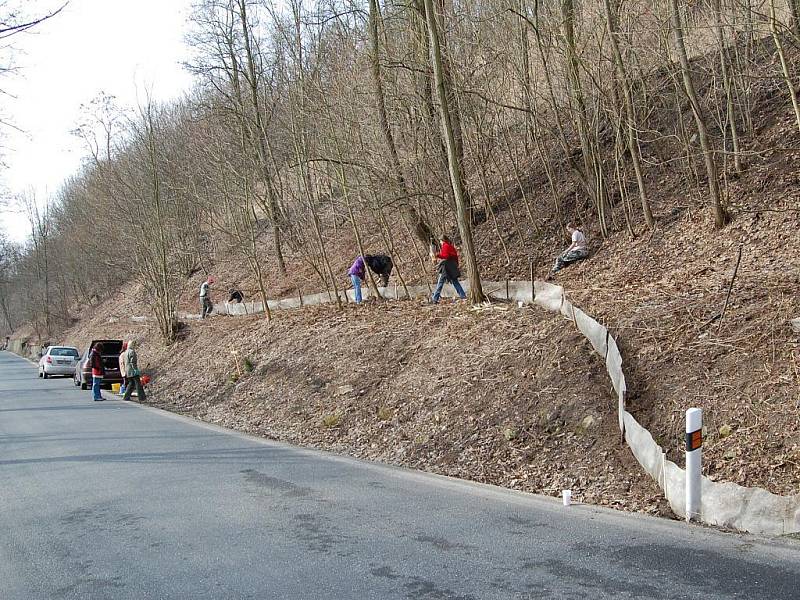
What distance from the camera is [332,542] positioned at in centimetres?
634

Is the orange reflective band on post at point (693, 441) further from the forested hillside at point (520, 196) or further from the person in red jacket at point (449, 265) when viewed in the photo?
the person in red jacket at point (449, 265)

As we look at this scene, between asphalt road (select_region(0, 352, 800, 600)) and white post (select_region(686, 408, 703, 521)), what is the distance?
0.25 meters

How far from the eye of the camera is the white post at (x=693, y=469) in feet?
22.3

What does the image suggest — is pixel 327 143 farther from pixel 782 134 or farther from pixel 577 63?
pixel 782 134

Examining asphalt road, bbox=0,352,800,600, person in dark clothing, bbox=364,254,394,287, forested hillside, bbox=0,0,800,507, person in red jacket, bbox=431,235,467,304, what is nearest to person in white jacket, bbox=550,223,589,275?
forested hillside, bbox=0,0,800,507

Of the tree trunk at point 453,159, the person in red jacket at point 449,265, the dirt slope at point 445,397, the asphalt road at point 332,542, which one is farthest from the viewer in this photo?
the person in red jacket at point 449,265

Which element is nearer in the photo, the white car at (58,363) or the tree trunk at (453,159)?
the tree trunk at (453,159)

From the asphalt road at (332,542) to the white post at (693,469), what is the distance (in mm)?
253

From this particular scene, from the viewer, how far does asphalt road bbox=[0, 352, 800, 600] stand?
521 cm

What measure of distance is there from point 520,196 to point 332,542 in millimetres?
17581

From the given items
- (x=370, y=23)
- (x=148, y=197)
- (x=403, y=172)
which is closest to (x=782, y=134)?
(x=403, y=172)

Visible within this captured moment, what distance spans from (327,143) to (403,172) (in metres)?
2.28

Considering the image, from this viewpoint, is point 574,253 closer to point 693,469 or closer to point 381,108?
point 381,108

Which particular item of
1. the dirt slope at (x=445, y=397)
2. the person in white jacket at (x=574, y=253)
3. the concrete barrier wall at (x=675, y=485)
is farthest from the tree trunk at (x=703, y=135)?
the dirt slope at (x=445, y=397)
